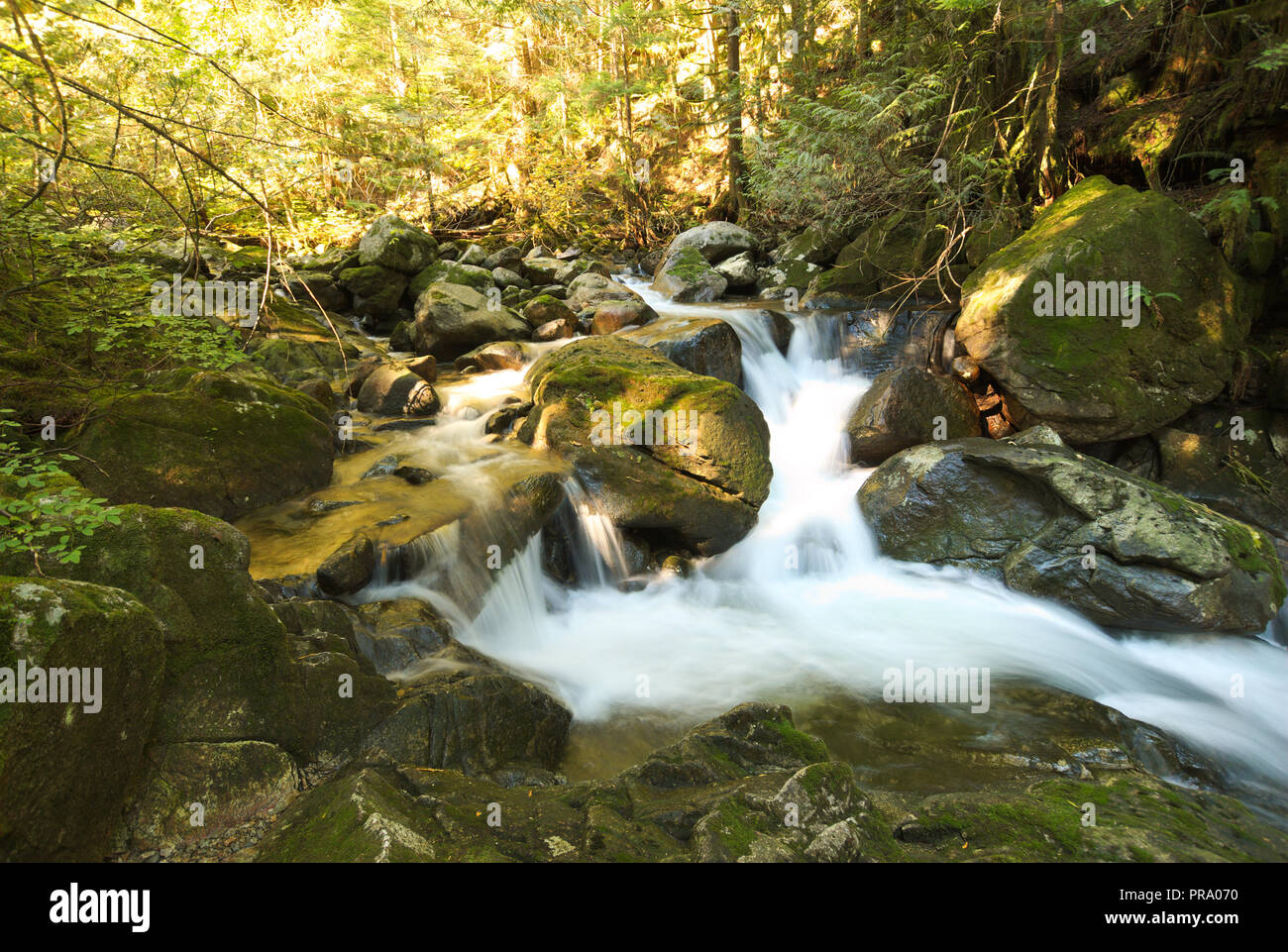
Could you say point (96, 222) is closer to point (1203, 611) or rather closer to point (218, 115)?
point (218, 115)

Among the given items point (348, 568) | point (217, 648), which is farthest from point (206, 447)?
point (217, 648)

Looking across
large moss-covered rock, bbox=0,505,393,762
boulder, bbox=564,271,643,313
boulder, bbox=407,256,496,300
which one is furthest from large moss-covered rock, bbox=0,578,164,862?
boulder, bbox=407,256,496,300

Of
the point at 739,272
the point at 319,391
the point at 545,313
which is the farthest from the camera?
the point at 739,272

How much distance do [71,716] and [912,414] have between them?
26.8 feet

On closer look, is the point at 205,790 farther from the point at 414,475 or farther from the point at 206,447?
the point at 414,475

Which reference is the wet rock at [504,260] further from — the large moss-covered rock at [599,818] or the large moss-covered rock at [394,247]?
the large moss-covered rock at [599,818]

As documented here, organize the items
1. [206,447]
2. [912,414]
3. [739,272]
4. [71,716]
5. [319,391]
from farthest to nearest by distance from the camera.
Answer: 1. [739,272]
2. [319,391]
3. [912,414]
4. [206,447]
5. [71,716]

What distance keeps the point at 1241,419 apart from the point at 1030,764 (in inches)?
254

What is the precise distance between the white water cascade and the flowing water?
0.05 feet

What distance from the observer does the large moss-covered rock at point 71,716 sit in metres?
2.06

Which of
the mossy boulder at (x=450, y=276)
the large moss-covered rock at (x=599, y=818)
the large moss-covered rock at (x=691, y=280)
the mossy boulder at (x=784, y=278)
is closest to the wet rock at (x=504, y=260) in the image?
the mossy boulder at (x=450, y=276)

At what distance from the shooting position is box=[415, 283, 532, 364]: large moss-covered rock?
35.3 ft

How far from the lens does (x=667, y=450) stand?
6.71 m

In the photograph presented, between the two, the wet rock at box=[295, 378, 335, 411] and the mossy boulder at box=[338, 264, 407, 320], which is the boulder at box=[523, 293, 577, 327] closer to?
the mossy boulder at box=[338, 264, 407, 320]
